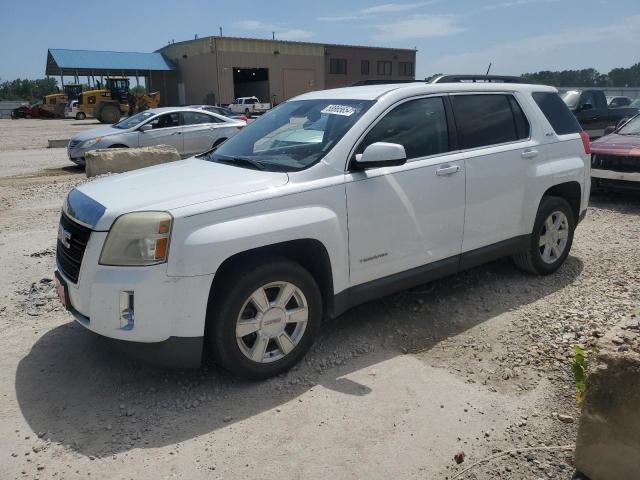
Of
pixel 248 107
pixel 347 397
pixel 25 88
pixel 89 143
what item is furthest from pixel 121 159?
pixel 25 88

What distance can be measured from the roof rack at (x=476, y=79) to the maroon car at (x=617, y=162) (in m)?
3.97

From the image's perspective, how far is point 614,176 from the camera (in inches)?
331

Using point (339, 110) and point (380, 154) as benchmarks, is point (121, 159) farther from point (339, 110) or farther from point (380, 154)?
point (380, 154)

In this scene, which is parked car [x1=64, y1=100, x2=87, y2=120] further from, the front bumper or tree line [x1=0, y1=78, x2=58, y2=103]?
tree line [x1=0, y1=78, x2=58, y2=103]

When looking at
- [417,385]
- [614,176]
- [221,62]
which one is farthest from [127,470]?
[221,62]

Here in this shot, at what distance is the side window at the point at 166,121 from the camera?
1399cm

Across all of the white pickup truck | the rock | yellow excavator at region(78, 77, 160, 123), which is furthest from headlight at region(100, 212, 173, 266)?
the white pickup truck

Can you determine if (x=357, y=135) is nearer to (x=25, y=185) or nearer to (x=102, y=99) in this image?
(x=25, y=185)

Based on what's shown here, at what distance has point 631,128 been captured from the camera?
9.34 meters

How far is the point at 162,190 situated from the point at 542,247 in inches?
145

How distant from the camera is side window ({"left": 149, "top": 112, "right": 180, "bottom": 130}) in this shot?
1399cm

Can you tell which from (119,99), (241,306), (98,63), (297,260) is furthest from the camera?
(98,63)

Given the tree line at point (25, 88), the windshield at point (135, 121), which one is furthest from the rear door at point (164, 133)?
the tree line at point (25, 88)

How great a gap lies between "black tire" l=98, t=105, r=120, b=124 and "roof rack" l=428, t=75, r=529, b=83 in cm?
3500
